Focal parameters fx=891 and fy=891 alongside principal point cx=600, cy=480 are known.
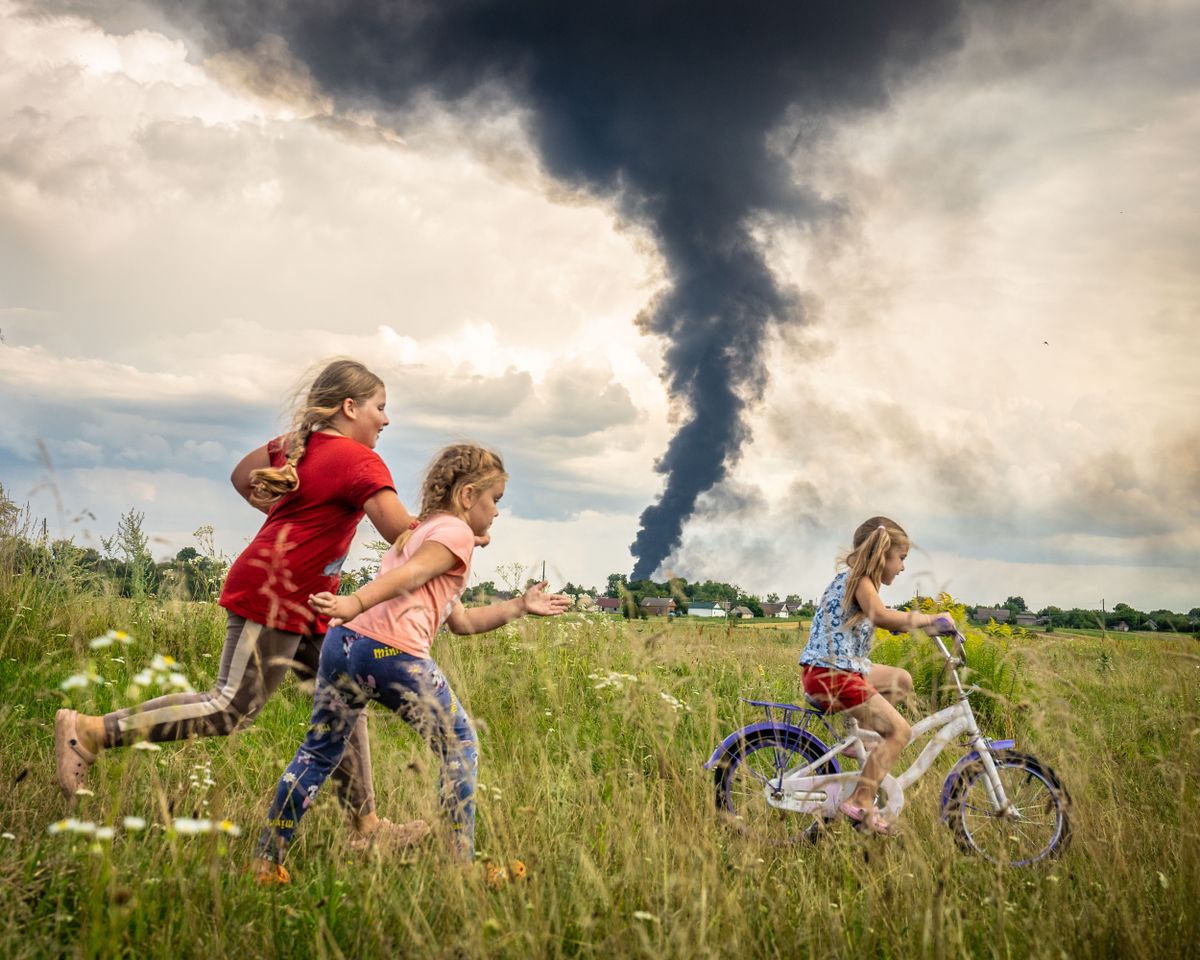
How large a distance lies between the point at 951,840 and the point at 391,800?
251 centimetres

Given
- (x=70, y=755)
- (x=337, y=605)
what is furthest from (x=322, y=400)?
(x=70, y=755)

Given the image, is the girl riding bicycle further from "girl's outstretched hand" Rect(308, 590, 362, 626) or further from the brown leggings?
"girl's outstretched hand" Rect(308, 590, 362, 626)

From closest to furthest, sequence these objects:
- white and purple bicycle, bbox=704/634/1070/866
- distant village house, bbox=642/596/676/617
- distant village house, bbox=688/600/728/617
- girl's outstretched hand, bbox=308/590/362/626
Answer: girl's outstretched hand, bbox=308/590/362/626, distant village house, bbox=642/596/676/617, white and purple bicycle, bbox=704/634/1070/866, distant village house, bbox=688/600/728/617

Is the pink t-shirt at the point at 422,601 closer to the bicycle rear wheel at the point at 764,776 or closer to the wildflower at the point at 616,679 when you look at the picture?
the wildflower at the point at 616,679

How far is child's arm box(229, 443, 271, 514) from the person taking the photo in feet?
13.0

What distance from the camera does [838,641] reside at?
4633mm

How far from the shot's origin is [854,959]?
9.20 feet

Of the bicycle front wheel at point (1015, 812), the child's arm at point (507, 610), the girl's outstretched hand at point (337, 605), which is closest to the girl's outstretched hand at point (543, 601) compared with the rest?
the child's arm at point (507, 610)

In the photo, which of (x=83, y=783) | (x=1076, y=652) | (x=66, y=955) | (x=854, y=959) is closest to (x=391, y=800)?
(x=83, y=783)

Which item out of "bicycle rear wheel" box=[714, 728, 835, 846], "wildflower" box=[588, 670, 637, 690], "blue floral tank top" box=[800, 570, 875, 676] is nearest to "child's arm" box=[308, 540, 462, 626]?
"wildflower" box=[588, 670, 637, 690]

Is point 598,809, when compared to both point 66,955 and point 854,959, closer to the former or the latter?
point 854,959

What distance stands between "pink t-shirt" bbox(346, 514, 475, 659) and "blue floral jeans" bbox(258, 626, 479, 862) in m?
0.04

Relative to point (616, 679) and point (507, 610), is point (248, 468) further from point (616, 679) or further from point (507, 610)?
point (616, 679)

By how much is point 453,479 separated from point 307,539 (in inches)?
25.1
